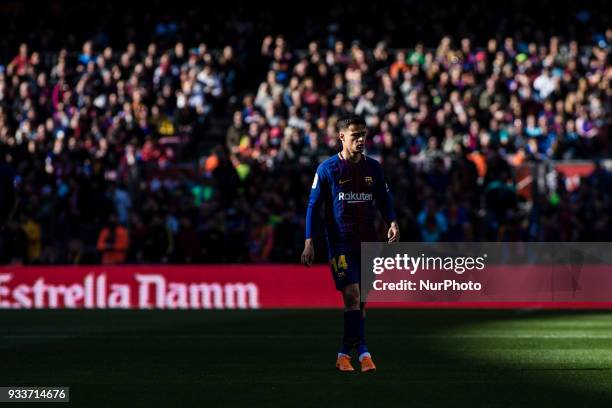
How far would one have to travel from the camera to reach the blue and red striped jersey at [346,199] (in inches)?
399

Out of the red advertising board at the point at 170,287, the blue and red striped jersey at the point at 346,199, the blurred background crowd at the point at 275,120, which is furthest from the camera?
the blurred background crowd at the point at 275,120

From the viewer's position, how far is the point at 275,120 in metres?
24.9

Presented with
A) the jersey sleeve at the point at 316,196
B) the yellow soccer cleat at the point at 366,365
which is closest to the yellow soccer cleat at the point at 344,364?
the yellow soccer cleat at the point at 366,365

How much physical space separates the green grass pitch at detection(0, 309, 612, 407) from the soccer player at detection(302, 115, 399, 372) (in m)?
0.43

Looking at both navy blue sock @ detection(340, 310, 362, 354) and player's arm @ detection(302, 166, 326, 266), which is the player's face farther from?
navy blue sock @ detection(340, 310, 362, 354)

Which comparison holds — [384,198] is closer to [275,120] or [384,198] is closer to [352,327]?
[352,327]

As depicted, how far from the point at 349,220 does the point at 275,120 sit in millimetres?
14924

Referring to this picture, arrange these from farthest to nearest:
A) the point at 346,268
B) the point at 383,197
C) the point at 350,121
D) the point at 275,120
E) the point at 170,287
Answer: the point at 275,120 → the point at 170,287 → the point at 383,197 → the point at 346,268 → the point at 350,121

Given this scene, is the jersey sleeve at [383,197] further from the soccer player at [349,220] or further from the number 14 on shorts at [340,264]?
the number 14 on shorts at [340,264]

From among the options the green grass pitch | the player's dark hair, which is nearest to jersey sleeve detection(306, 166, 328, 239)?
the player's dark hair

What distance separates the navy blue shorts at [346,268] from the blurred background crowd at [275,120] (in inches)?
432

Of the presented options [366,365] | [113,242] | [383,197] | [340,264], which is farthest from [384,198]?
[113,242]

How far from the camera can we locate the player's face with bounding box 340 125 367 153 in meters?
9.94

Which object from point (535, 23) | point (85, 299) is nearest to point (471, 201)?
point (85, 299)
